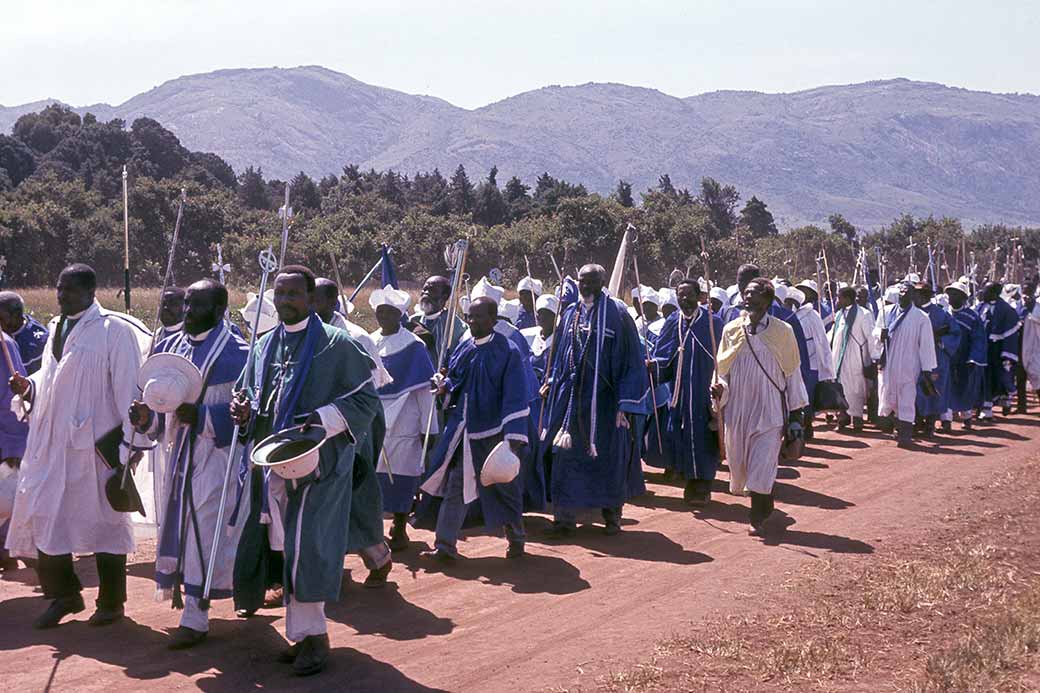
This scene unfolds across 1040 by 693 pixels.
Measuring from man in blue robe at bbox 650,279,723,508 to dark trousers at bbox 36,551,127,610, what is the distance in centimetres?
563

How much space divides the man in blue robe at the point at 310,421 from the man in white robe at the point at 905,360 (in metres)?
11.1

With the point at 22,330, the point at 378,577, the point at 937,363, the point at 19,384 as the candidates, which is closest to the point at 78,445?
the point at 19,384

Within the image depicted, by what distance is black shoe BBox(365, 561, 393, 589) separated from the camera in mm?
8578

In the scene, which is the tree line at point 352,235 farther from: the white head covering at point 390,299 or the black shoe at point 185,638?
the black shoe at point 185,638

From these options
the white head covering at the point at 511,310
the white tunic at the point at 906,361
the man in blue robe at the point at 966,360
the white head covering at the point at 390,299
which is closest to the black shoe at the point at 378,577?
the white head covering at the point at 390,299

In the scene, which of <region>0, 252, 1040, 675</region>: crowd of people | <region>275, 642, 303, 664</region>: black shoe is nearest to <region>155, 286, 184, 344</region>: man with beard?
<region>0, 252, 1040, 675</region>: crowd of people

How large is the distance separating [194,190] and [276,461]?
1439 inches

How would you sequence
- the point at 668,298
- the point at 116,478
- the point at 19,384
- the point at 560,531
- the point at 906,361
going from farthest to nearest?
the point at 906,361
the point at 668,298
the point at 560,531
the point at 19,384
the point at 116,478

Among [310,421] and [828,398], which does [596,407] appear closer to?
[828,398]

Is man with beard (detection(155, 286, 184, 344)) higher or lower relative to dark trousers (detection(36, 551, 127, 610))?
higher

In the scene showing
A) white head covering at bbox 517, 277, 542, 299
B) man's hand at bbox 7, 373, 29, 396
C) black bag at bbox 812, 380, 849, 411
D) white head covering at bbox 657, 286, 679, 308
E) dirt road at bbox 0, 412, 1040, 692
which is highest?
white head covering at bbox 517, 277, 542, 299

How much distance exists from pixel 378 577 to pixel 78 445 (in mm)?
2134

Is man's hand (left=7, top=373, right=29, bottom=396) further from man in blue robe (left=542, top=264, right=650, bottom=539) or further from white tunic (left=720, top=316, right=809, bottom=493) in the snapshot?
white tunic (left=720, top=316, right=809, bottom=493)

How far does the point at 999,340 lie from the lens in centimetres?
2050
